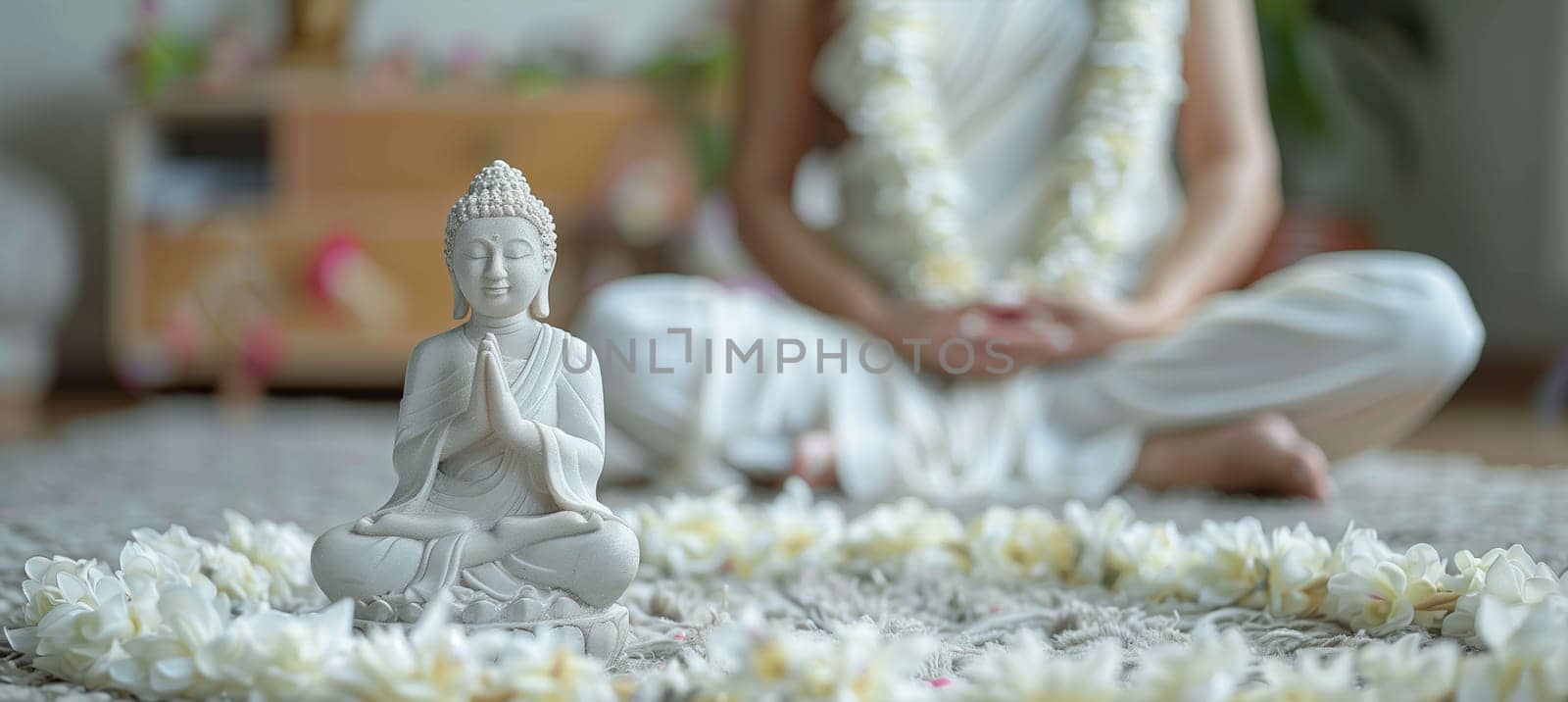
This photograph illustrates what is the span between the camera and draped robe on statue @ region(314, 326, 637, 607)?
2.46 feet

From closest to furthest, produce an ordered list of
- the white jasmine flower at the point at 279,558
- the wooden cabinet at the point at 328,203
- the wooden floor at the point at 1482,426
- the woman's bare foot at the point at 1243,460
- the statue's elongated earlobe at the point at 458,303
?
1. the statue's elongated earlobe at the point at 458,303
2. the white jasmine flower at the point at 279,558
3. the woman's bare foot at the point at 1243,460
4. the wooden floor at the point at 1482,426
5. the wooden cabinet at the point at 328,203

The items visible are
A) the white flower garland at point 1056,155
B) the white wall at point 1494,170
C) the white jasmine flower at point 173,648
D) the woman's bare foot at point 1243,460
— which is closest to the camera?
the white jasmine flower at point 173,648

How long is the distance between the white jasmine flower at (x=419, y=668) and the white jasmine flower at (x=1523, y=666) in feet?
1.44

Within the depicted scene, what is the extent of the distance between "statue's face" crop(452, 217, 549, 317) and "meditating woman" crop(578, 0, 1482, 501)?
889mm

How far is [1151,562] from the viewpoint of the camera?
97cm

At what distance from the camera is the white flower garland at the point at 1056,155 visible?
176 centimetres

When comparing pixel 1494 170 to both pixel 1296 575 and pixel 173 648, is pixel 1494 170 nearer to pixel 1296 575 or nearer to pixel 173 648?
pixel 1296 575

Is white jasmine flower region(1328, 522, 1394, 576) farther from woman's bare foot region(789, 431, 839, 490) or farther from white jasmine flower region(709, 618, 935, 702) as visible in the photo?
woman's bare foot region(789, 431, 839, 490)

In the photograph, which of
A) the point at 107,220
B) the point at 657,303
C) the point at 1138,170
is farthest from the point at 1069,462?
the point at 107,220

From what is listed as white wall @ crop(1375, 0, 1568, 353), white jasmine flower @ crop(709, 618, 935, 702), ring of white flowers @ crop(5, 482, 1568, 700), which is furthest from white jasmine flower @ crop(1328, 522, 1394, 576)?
white wall @ crop(1375, 0, 1568, 353)

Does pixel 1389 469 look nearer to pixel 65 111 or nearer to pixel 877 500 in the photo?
pixel 877 500

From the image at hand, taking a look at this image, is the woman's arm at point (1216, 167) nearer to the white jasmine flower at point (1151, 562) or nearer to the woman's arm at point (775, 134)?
the woman's arm at point (775, 134)

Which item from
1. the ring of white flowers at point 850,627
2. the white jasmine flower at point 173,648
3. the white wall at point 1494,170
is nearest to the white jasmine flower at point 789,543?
the ring of white flowers at point 850,627

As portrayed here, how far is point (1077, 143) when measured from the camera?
1.79 metres
